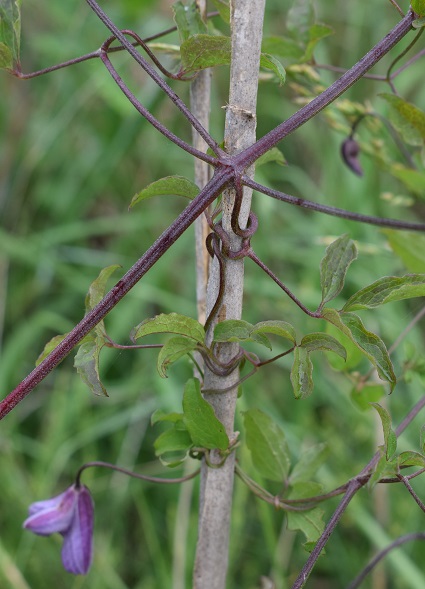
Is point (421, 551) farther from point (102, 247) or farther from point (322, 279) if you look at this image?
point (102, 247)

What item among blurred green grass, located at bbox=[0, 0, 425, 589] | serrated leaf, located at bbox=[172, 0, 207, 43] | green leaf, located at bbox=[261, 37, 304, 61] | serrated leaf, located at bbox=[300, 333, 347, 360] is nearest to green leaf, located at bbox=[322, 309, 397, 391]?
serrated leaf, located at bbox=[300, 333, 347, 360]

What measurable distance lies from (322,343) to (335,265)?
0.07m

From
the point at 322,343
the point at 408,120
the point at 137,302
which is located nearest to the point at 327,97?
the point at 322,343

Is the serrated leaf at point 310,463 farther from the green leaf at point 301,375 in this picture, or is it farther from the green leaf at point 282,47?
the green leaf at point 282,47

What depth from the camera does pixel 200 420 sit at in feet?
1.85

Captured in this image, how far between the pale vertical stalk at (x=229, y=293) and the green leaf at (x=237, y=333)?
0.03 metres

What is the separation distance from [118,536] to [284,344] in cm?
51

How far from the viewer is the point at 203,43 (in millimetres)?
515

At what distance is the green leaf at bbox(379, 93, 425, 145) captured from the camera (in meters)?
0.69

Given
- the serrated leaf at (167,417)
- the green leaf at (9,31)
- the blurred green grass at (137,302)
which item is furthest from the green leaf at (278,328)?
the blurred green grass at (137,302)

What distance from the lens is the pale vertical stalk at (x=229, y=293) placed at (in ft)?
1.69

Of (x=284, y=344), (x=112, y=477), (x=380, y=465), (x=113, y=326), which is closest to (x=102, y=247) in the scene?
(x=113, y=326)

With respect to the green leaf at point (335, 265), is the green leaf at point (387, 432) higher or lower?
lower

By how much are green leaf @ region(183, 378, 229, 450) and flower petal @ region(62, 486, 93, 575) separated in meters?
0.16
